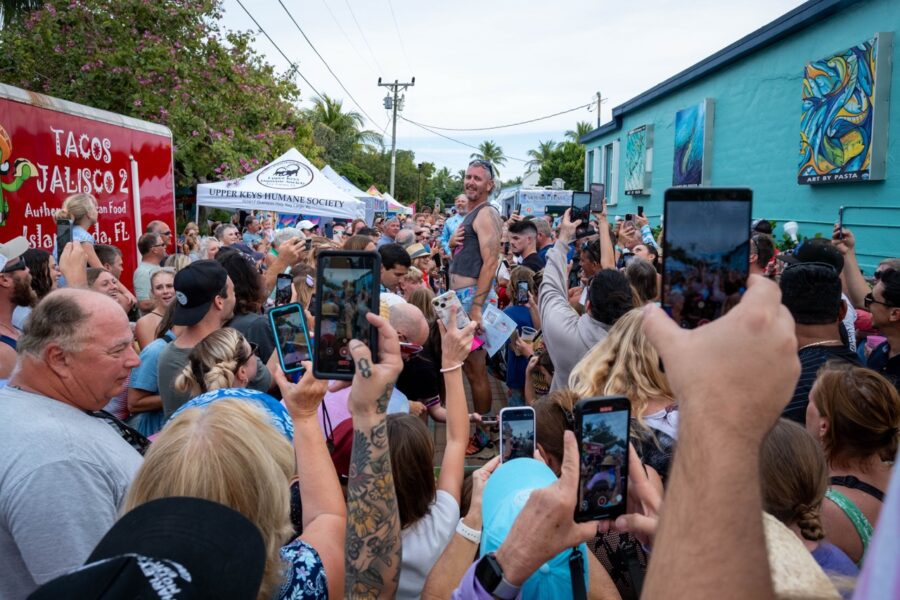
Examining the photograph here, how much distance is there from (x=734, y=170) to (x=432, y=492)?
1401cm

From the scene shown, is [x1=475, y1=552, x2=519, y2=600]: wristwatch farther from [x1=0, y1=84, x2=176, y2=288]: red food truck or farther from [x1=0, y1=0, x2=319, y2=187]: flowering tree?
[x1=0, y1=0, x2=319, y2=187]: flowering tree

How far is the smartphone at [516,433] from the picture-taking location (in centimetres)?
240

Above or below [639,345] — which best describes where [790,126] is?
above

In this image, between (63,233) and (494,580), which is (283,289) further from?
(494,580)

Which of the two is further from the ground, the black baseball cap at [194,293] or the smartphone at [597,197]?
the smartphone at [597,197]

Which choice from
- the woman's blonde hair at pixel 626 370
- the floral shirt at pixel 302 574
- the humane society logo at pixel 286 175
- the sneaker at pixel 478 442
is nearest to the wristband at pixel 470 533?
the floral shirt at pixel 302 574

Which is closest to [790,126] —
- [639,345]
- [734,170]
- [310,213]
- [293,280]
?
[734,170]

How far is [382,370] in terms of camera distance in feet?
6.09

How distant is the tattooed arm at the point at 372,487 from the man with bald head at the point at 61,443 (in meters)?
0.81

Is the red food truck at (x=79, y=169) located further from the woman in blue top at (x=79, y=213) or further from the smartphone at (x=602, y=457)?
the smartphone at (x=602, y=457)

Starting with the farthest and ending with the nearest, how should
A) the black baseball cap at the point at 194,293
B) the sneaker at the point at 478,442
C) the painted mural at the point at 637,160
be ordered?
the painted mural at the point at 637,160, the sneaker at the point at 478,442, the black baseball cap at the point at 194,293

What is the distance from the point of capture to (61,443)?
2129 mm

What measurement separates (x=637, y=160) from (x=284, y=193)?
12175 millimetres

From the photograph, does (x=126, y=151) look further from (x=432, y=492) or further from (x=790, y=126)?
(x=790, y=126)
